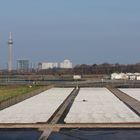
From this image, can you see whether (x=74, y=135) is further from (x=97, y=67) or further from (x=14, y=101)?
(x=97, y=67)

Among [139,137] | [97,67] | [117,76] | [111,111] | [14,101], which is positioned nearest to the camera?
[139,137]

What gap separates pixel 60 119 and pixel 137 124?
4053 millimetres

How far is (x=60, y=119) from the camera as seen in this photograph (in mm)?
23703

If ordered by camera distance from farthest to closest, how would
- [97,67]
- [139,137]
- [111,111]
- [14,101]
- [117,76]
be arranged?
[97,67] → [117,76] → [14,101] → [111,111] → [139,137]

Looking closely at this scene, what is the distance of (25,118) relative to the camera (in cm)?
2466

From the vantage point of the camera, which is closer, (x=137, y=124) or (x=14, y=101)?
(x=137, y=124)

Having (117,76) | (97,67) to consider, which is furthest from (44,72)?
(117,76)

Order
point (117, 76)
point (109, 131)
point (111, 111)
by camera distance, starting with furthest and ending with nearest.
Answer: point (117, 76) < point (111, 111) < point (109, 131)

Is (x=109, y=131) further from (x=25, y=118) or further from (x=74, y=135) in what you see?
(x=25, y=118)

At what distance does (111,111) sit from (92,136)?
1058 cm

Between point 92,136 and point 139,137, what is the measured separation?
1.66m

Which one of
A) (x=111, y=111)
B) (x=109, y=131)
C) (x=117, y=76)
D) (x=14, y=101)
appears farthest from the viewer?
(x=117, y=76)

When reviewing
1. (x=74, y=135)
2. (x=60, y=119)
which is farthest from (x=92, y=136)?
(x=60, y=119)

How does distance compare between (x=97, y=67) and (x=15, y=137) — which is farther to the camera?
(x=97, y=67)
